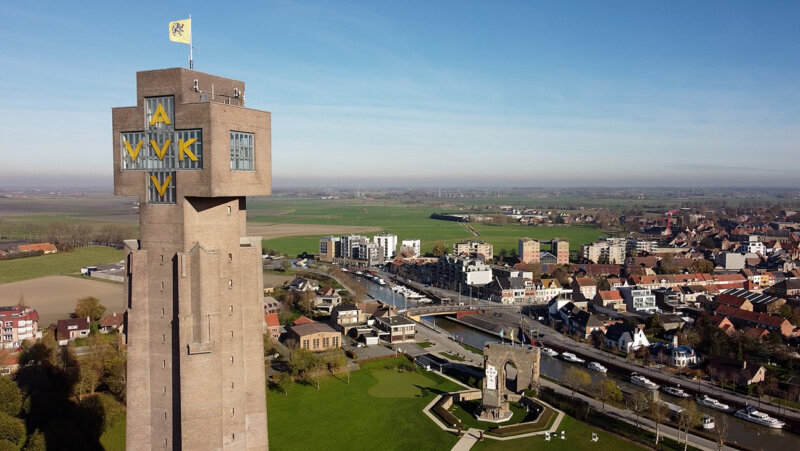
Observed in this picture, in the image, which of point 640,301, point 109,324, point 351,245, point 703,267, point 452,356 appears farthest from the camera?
point 351,245

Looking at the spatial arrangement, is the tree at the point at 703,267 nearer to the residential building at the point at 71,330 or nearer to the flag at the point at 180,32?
the residential building at the point at 71,330

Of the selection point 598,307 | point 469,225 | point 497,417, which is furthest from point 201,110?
point 469,225

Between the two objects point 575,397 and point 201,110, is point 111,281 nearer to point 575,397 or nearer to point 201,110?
point 575,397

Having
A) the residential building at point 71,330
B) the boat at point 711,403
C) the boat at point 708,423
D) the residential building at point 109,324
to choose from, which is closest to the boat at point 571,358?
the boat at point 711,403

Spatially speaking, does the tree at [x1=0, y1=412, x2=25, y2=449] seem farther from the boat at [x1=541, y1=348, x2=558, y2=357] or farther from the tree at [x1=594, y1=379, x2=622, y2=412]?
the boat at [x1=541, y1=348, x2=558, y2=357]

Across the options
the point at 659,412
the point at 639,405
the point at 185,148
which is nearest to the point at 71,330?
the point at 185,148

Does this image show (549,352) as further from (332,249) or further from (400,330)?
(332,249)
